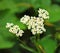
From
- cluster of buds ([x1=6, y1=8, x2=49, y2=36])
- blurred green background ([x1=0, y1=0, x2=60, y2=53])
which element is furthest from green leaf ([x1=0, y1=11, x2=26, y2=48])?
cluster of buds ([x1=6, y1=8, x2=49, y2=36])

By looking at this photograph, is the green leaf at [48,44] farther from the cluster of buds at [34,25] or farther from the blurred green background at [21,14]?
the cluster of buds at [34,25]

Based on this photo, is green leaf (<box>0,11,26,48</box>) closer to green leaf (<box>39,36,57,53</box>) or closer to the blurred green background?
the blurred green background

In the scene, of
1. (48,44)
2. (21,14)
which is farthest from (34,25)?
(21,14)

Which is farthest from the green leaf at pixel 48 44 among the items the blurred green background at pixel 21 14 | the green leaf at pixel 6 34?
the green leaf at pixel 6 34

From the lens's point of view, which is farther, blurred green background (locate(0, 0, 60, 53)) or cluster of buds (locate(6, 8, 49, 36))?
blurred green background (locate(0, 0, 60, 53))

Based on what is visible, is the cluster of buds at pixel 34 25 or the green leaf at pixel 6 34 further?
the green leaf at pixel 6 34

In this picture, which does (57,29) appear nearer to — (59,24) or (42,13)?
(59,24)

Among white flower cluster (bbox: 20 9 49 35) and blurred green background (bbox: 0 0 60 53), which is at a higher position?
white flower cluster (bbox: 20 9 49 35)

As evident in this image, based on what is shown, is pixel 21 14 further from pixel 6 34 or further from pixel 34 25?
pixel 34 25
